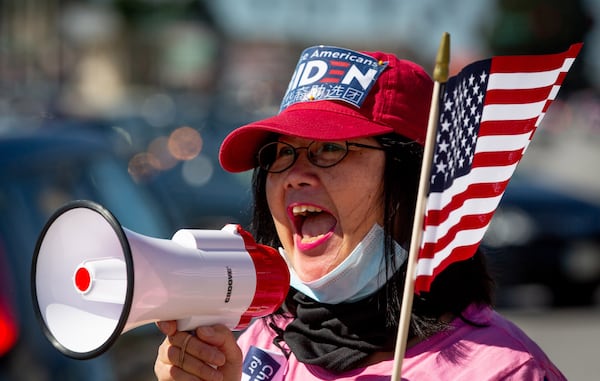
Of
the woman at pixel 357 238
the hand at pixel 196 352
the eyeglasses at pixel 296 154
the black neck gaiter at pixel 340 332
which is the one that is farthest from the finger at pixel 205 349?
the eyeglasses at pixel 296 154

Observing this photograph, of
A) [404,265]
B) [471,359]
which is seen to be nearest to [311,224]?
[404,265]

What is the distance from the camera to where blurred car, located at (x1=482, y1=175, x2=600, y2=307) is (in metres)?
10.3

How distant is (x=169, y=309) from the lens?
2.18 meters

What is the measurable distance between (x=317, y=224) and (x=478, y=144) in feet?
1.50

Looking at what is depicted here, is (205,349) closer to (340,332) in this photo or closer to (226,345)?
(226,345)

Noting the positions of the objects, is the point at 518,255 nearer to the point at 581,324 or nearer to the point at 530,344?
the point at 581,324

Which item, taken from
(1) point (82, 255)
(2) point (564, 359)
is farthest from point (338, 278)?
(2) point (564, 359)

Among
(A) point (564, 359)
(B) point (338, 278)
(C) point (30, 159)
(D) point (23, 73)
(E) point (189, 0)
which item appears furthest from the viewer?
(E) point (189, 0)

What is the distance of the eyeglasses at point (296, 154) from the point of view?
2.53 m

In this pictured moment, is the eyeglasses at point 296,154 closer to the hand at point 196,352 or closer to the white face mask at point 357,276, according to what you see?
the white face mask at point 357,276

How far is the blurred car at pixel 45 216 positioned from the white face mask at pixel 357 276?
1.93 metres

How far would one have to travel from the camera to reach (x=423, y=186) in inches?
81.9

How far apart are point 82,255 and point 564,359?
721 centimetres

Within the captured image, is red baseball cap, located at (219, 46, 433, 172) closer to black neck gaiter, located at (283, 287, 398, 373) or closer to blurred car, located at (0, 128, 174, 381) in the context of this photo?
black neck gaiter, located at (283, 287, 398, 373)
